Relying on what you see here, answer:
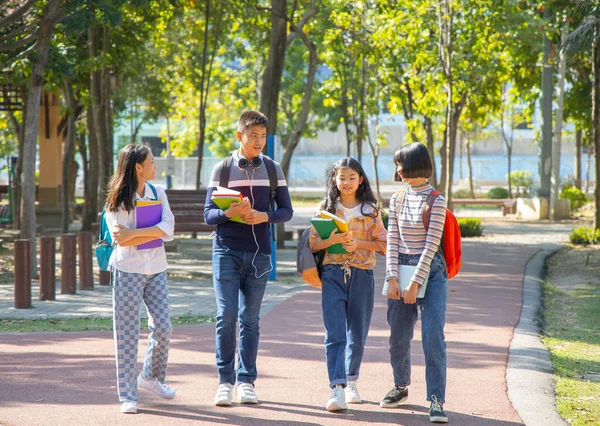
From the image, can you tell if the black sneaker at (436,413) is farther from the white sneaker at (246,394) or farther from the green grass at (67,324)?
the green grass at (67,324)

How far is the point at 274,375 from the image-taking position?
6.46m

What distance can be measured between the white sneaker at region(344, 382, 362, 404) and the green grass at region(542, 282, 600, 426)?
1245 millimetres

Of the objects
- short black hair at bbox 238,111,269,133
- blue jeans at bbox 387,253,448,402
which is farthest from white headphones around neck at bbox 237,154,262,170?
blue jeans at bbox 387,253,448,402

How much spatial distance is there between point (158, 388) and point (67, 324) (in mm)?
3443

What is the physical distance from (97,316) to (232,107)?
118 ft

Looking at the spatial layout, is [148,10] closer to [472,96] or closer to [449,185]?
[449,185]

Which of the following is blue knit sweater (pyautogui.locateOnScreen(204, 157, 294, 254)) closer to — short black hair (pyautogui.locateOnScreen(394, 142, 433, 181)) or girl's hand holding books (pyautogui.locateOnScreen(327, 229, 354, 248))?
girl's hand holding books (pyautogui.locateOnScreen(327, 229, 354, 248))

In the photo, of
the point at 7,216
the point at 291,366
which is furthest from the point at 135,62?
the point at 291,366

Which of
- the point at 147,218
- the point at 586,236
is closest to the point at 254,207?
the point at 147,218

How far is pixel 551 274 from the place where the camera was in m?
14.1

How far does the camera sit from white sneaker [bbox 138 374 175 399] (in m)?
5.61

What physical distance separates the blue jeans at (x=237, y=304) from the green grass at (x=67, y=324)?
3193 millimetres

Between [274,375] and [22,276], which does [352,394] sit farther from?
[22,276]

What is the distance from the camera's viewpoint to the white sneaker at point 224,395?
5434 mm
